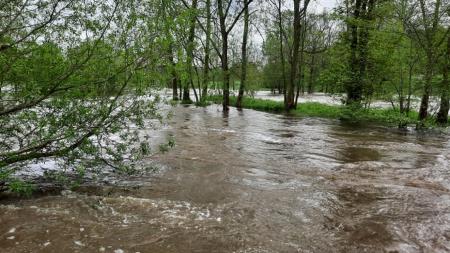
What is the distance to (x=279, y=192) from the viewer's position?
8031 millimetres

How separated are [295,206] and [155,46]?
3.97m

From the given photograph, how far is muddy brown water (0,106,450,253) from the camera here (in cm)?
559

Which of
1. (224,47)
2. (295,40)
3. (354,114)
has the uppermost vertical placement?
(295,40)

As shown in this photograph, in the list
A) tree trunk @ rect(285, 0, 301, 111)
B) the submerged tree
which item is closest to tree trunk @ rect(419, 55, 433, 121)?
tree trunk @ rect(285, 0, 301, 111)

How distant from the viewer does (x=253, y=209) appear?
7008 millimetres

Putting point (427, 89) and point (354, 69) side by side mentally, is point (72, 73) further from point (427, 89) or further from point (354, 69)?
point (354, 69)

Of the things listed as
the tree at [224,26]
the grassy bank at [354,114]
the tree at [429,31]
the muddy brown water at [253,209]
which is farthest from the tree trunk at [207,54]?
the muddy brown water at [253,209]

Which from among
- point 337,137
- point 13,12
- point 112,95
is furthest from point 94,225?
point 337,137

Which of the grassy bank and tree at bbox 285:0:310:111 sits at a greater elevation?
tree at bbox 285:0:310:111

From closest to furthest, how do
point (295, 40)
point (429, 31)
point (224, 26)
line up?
point (429, 31) < point (295, 40) < point (224, 26)

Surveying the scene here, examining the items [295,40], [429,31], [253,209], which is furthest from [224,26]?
[253,209]

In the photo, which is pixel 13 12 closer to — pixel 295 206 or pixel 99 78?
pixel 99 78

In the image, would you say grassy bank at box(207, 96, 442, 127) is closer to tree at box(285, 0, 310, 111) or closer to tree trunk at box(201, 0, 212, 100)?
tree at box(285, 0, 310, 111)

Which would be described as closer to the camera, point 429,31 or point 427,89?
point 429,31
